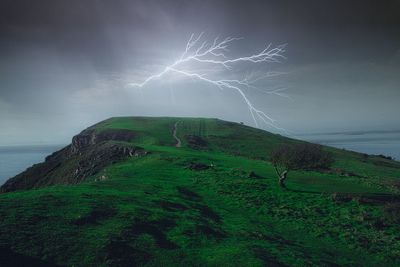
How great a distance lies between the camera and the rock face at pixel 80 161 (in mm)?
71438

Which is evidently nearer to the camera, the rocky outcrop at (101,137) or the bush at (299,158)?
the bush at (299,158)

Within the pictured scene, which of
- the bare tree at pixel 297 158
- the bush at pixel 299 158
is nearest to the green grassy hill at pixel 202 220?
the bare tree at pixel 297 158

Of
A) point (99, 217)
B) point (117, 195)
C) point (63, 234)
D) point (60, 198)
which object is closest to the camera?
point (63, 234)

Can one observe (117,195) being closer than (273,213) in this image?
Yes

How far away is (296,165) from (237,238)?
2434cm

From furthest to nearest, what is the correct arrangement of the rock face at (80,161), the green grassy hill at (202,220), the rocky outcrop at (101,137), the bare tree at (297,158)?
the rocky outcrop at (101,137)
the rock face at (80,161)
the bare tree at (297,158)
the green grassy hill at (202,220)

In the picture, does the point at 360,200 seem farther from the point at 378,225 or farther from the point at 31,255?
the point at 31,255

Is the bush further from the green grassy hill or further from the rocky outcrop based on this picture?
the rocky outcrop

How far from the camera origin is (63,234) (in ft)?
78.2

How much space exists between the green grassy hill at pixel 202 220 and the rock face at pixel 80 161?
1482cm

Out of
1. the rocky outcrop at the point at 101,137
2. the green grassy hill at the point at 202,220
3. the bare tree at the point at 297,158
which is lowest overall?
the green grassy hill at the point at 202,220

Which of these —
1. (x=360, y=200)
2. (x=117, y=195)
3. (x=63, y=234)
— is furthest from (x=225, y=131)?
(x=63, y=234)

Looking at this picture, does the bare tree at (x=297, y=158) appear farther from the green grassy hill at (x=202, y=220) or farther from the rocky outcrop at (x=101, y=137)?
the rocky outcrop at (x=101, y=137)

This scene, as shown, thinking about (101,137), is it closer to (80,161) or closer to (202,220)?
(80,161)
